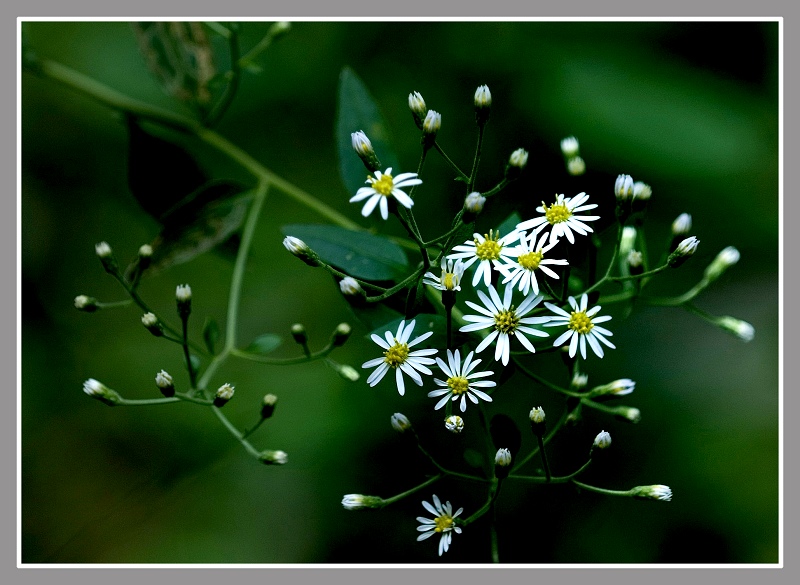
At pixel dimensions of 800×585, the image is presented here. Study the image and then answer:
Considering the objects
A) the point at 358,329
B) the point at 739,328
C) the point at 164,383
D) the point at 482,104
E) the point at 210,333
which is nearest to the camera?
the point at 482,104

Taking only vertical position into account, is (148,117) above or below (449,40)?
below

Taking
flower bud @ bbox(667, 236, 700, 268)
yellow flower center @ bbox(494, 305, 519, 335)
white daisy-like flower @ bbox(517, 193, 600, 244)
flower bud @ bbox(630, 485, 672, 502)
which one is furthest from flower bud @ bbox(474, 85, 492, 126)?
flower bud @ bbox(630, 485, 672, 502)

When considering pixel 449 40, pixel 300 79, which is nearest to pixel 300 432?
pixel 300 79

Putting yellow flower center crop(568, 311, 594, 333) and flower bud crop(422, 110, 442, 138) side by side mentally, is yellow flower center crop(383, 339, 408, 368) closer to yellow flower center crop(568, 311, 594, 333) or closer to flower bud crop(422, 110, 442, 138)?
yellow flower center crop(568, 311, 594, 333)

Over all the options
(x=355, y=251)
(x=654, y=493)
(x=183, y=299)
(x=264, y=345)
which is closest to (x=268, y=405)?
(x=264, y=345)

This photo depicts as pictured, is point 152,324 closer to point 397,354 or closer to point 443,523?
point 397,354

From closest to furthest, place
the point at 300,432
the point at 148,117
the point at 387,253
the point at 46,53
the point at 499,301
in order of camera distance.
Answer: the point at 499,301 < the point at 387,253 < the point at 148,117 < the point at 300,432 < the point at 46,53

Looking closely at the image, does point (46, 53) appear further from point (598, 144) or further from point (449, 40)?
point (598, 144)
